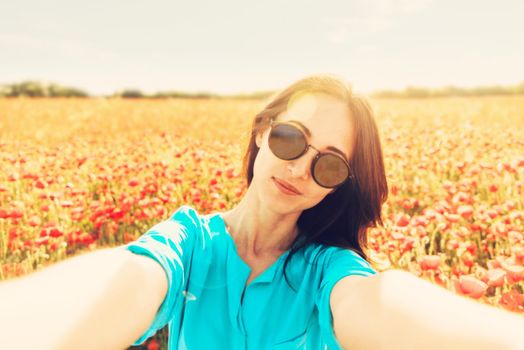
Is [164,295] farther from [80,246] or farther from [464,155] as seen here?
[464,155]

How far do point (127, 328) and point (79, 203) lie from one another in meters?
2.81

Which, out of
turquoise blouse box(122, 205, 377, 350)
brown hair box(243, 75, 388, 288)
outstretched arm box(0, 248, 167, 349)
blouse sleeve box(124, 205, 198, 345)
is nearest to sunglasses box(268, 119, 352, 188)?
brown hair box(243, 75, 388, 288)

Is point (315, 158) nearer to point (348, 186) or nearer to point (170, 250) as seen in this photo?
point (348, 186)

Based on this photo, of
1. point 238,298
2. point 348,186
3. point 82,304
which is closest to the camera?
point 82,304

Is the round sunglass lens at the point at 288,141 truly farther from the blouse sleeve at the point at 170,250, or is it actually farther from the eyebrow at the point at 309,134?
the blouse sleeve at the point at 170,250

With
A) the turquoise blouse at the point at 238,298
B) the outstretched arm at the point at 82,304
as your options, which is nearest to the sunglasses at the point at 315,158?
the turquoise blouse at the point at 238,298

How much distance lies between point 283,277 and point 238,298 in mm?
160

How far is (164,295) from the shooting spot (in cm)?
111

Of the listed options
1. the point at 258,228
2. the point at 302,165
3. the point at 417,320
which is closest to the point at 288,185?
the point at 302,165

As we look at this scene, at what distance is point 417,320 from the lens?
852mm

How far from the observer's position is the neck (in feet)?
5.10

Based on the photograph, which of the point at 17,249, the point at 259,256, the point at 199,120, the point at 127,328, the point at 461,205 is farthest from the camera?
the point at 199,120

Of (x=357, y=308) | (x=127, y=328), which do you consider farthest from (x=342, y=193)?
(x=127, y=328)

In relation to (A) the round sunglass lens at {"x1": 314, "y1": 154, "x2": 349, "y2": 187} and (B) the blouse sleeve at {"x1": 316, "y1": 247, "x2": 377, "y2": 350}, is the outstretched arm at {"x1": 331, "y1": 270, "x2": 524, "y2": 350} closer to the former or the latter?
(B) the blouse sleeve at {"x1": 316, "y1": 247, "x2": 377, "y2": 350}
